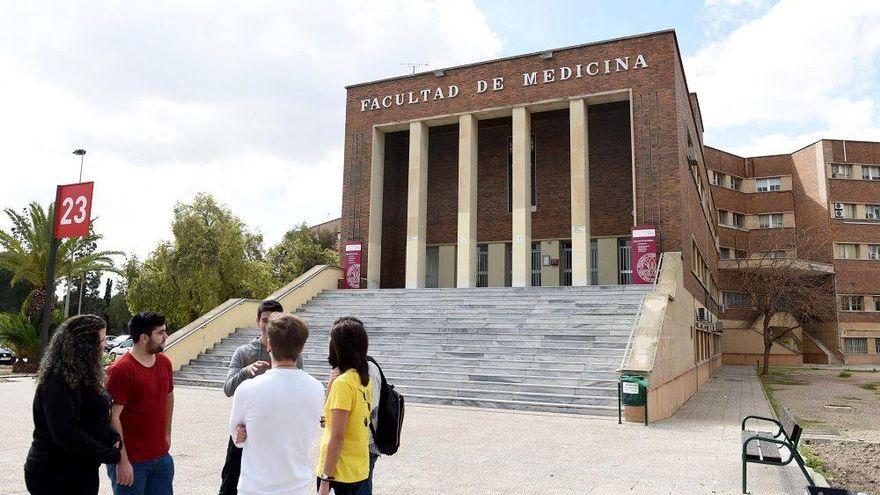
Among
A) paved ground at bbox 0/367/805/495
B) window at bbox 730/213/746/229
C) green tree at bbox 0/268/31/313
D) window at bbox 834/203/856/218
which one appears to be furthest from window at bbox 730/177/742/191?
green tree at bbox 0/268/31/313

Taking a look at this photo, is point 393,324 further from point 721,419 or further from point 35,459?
point 35,459

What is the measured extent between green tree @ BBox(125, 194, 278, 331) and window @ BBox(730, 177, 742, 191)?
36.5m

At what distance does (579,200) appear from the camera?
21.6 meters

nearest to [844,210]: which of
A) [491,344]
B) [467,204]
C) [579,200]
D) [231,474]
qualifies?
[579,200]

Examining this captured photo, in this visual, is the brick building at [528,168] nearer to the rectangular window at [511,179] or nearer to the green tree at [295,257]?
the rectangular window at [511,179]

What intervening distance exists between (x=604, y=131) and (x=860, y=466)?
19.2 m

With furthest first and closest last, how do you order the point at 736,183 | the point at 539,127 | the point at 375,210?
the point at 736,183 → the point at 539,127 → the point at 375,210

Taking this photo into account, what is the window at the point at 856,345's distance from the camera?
1623 inches

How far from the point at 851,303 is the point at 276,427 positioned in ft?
161

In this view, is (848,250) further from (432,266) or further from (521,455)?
(521,455)

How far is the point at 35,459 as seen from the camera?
324cm

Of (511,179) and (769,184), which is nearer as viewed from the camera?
(511,179)

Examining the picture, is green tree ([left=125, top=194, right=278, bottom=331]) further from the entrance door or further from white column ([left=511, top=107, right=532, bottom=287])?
white column ([left=511, top=107, right=532, bottom=287])

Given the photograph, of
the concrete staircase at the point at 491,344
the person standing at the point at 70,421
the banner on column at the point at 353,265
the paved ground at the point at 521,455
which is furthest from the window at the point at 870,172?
the person standing at the point at 70,421
